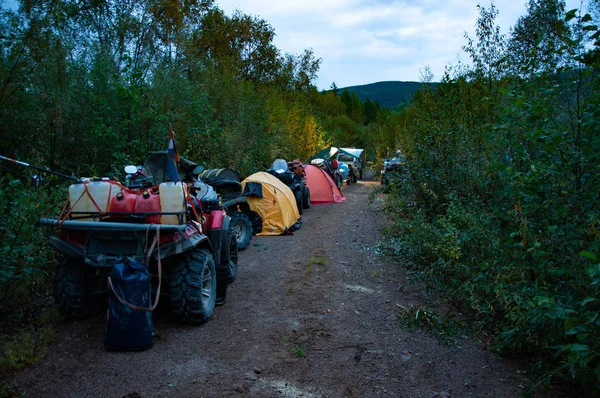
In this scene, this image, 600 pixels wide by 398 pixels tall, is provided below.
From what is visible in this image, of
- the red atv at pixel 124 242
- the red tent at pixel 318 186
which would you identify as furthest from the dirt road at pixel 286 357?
the red tent at pixel 318 186

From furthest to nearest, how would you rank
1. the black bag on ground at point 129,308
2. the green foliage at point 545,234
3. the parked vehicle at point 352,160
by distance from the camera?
the parked vehicle at point 352,160, the black bag on ground at point 129,308, the green foliage at point 545,234

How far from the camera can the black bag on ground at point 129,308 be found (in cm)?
457

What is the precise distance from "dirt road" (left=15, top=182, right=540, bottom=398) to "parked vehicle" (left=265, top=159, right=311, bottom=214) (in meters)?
7.60

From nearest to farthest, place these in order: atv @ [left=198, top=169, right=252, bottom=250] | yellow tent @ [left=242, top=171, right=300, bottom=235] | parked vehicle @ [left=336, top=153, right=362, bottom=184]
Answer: atv @ [left=198, top=169, right=252, bottom=250] → yellow tent @ [left=242, top=171, right=300, bottom=235] → parked vehicle @ [left=336, top=153, right=362, bottom=184]

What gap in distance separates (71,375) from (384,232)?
27.0ft

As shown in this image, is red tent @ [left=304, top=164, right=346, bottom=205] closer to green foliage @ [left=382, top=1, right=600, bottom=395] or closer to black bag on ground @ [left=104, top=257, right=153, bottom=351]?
green foliage @ [left=382, top=1, right=600, bottom=395]

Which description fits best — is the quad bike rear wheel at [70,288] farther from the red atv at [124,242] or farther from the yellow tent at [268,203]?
the yellow tent at [268,203]

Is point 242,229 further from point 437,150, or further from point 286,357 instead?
point 286,357

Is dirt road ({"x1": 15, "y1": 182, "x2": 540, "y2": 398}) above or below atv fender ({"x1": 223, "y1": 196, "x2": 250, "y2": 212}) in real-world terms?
below

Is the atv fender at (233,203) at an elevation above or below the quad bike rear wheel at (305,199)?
above

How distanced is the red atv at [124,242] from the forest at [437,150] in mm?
417

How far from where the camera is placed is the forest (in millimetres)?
4105

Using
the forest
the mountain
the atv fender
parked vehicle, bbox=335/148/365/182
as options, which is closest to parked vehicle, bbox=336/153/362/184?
parked vehicle, bbox=335/148/365/182

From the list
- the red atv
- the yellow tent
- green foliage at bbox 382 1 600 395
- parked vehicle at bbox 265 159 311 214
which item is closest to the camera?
green foliage at bbox 382 1 600 395
